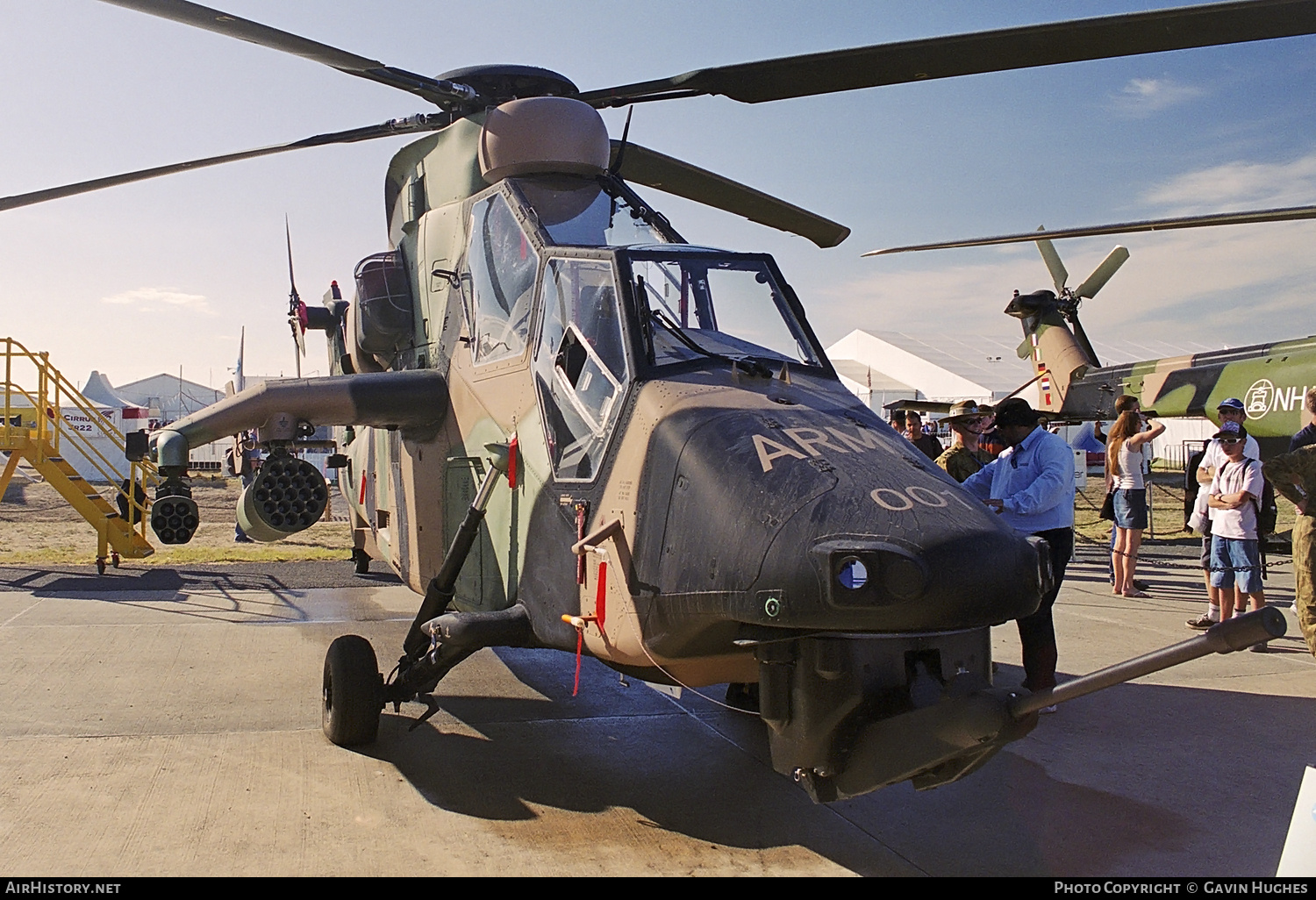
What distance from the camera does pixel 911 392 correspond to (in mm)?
40500

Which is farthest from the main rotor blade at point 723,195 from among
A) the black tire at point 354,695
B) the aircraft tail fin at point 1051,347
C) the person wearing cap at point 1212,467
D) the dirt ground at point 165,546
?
the aircraft tail fin at point 1051,347

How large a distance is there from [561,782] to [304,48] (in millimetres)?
4066

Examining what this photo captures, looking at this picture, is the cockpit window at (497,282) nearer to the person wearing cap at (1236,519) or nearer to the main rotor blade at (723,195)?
the main rotor blade at (723,195)

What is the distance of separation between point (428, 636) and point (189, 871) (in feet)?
5.73

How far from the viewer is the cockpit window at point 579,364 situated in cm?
421

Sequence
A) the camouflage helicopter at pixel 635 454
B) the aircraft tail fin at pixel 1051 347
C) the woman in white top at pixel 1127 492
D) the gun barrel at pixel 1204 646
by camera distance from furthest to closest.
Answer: the aircraft tail fin at pixel 1051 347 → the woman in white top at pixel 1127 492 → the camouflage helicopter at pixel 635 454 → the gun barrel at pixel 1204 646

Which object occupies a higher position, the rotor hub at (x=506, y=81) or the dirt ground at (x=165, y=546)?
the rotor hub at (x=506, y=81)

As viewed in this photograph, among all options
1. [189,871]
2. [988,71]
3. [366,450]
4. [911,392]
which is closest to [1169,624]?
[988,71]

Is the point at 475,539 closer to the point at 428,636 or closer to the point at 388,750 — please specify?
the point at 428,636

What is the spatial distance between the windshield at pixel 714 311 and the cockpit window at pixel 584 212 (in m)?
0.75

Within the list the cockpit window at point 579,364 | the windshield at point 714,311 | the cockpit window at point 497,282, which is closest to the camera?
the cockpit window at point 579,364

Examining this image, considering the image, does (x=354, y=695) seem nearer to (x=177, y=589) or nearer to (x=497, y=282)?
(x=497, y=282)

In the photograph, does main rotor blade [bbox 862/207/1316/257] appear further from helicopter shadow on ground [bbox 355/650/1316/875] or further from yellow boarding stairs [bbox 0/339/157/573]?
yellow boarding stairs [bbox 0/339/157/573]

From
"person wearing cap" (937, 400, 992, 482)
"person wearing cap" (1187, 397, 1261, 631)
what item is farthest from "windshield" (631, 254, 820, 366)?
"person wearing cap" (1187, 397, 1261, 631)
